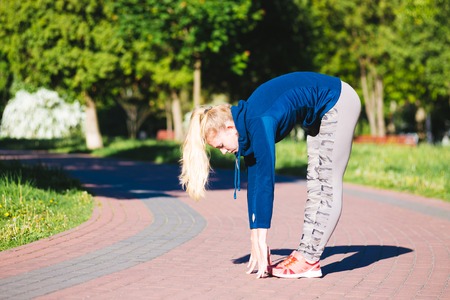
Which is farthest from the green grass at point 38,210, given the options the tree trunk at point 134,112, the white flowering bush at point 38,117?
the tree trunk at point 134,112

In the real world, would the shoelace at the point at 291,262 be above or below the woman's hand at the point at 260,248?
below

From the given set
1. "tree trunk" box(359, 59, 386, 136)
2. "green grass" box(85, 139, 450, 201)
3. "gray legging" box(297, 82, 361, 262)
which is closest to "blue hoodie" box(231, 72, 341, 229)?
"gray legging" box(297, 82, 361, 262)

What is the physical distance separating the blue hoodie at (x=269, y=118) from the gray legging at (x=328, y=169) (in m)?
0.11

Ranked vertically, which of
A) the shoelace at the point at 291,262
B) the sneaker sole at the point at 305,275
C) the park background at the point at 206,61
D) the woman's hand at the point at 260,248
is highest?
the park background at the point at 206,61

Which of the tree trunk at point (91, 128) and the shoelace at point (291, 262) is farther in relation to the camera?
the tree trunk at point (91, 128)

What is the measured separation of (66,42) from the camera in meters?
31.8

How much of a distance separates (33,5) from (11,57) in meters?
2.90

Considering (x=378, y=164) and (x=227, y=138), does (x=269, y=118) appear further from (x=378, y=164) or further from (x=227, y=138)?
(x=378, y=164)

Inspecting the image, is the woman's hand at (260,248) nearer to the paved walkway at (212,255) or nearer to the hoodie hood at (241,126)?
the paved walkway at (212,255)

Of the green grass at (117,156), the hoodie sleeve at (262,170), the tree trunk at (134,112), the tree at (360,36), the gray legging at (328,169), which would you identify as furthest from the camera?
the tree trunk at (134,112)

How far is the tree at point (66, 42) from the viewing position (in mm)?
31391

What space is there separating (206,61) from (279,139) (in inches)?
772

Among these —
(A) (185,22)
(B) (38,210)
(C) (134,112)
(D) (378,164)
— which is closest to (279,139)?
(B) (38,210)

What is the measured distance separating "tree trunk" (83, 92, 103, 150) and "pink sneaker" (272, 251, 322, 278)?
26257 millimetres
